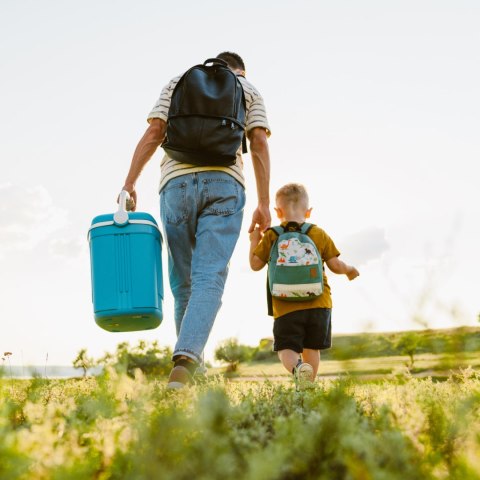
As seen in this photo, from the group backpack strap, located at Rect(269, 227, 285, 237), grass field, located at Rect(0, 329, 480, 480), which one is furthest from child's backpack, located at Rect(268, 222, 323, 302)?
grass field, located at Rect(0, 329, 480, 480)

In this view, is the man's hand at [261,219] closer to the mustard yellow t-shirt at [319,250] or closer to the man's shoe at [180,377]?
the mustard yellow t-shirt at [319,250]

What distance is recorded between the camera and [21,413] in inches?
113

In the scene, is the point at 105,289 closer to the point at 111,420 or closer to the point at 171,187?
the point at 171,187

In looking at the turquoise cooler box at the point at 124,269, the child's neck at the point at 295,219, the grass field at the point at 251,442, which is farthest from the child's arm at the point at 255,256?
the grass field at the point at 251,442

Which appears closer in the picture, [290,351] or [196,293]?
[196,293]

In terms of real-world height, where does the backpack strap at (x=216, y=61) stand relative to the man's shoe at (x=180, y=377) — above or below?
above

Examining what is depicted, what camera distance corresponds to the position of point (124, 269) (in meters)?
4.07

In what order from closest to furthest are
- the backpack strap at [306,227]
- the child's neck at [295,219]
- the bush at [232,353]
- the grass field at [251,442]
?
the grass field at [251,442]
the backpack strap at [306,227]
the child's neck at [295,219]
the bush at [232,353]

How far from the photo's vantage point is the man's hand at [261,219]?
444 cm

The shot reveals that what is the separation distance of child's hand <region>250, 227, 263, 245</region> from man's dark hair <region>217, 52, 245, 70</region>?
4.51ft

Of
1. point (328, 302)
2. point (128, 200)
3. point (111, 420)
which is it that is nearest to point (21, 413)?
point (111, 420)

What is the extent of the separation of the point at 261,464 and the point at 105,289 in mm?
2824

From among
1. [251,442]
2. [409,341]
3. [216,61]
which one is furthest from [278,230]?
[409,341]

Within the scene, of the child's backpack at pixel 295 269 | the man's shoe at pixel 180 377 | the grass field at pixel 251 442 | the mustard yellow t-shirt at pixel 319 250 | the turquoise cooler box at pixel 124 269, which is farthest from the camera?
the mustard yellow t-shirt at pixel 319 250
